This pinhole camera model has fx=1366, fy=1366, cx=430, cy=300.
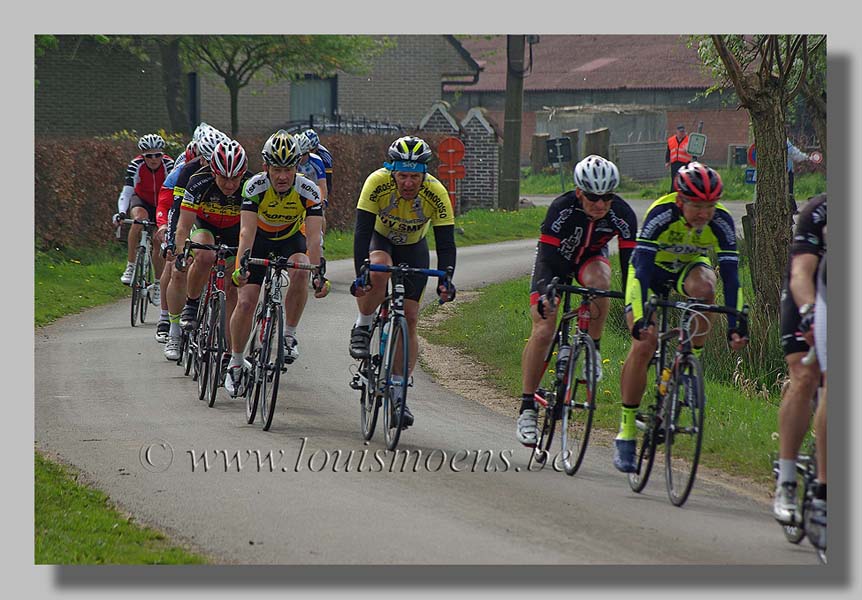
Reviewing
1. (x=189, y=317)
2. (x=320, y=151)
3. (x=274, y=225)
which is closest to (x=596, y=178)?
(x=274, y=225)

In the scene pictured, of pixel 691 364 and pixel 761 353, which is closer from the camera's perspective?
pixel 691 364

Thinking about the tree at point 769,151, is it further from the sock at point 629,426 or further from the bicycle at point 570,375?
the sock at point 629,426

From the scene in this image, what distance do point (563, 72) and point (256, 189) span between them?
3462 centimetres

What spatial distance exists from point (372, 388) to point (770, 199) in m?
4.76

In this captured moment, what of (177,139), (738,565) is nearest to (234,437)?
(738,565)

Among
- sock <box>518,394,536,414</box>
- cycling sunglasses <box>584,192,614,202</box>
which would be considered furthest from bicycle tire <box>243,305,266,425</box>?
cycling sunglasses <box>584,192,614,202</box>

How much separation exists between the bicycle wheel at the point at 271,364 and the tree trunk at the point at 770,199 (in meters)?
4.89

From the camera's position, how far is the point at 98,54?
1098 inches

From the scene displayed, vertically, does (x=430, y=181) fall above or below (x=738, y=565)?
above

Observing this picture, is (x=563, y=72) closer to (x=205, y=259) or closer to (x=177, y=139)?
(x=177, y=139)

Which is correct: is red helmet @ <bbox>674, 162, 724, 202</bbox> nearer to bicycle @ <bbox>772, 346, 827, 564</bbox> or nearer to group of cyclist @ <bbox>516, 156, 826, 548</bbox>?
group of cyclist @ <bbox>516, 156, 826, 548</bbox>

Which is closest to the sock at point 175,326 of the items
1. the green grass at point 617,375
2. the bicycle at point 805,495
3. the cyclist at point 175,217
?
the cyclist at point 175,217

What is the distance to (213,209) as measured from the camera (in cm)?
1188

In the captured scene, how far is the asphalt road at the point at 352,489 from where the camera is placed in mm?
7488
